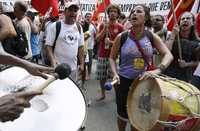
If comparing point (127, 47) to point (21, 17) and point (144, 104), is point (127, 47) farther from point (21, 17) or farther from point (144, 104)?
point (21, 17)

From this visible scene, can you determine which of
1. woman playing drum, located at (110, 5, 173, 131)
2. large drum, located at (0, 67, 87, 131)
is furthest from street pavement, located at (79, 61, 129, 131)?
large drum, located at (0, 67, 87, 131)

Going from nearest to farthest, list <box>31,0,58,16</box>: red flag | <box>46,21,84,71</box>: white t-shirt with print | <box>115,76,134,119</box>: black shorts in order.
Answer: <box>115,76,134,119</box>: black shorts, <box>46,21,84,71</box>: white t-shirt with print, <box>31,0,58,16</box>: red flag

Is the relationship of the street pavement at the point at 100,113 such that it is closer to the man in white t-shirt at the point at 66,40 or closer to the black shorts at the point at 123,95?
the man in white t-shirt at the point at 66,40

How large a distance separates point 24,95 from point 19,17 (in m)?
5.03

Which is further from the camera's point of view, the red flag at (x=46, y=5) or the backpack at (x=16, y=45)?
the red flag at (x=46, y=5)

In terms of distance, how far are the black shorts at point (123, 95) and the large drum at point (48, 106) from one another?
2121 millimetres

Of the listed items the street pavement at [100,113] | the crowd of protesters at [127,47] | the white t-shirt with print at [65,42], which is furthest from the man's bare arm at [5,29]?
the street pavement at [100,113]

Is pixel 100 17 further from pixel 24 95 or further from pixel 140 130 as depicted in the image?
pixel 24 95

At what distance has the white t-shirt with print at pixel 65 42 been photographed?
5840 millimetres

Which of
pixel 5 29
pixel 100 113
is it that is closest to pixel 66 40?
pixel 5 29

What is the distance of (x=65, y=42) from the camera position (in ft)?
19.3

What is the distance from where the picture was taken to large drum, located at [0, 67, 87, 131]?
262 centimetres

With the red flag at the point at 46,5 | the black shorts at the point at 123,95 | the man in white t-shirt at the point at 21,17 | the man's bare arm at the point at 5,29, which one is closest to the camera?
the black shorts at the point at 123,95

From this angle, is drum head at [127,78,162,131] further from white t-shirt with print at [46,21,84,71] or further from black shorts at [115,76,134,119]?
white t-shirt with print at [46,21,84,71]
